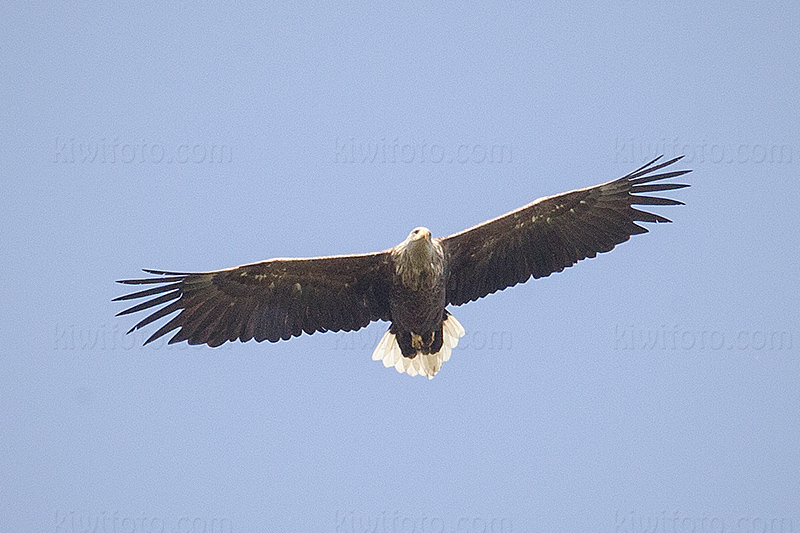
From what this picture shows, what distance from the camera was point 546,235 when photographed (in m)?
9.60

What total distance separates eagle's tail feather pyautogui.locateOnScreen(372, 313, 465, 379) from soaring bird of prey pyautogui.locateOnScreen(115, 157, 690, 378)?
0.53m

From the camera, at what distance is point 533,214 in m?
9.48

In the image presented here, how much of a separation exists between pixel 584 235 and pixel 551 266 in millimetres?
380

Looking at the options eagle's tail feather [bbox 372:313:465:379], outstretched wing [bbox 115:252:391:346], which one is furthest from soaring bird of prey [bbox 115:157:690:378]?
eagle's tail feather [bbox 372:313:465:379]

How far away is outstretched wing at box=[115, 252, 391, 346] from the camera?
9391mm

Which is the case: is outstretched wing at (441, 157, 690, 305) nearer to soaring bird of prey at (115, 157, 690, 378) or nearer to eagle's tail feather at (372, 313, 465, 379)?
soaring bird of prey at (115, 157, 690, 378)

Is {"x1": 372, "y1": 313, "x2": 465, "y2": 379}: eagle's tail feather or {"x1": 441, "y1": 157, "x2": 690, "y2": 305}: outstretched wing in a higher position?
{"x1": 441, "y1": 157, "x2": 690, "y2": 305}: outstretched wing

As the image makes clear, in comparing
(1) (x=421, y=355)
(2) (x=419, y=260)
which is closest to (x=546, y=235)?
(2) (x=419, y=260)

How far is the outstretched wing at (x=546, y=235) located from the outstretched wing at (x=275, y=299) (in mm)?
710

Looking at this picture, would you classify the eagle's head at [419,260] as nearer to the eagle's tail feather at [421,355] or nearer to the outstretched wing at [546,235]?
the outstretched wing at [546,235]

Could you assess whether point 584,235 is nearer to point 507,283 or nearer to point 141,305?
point 507,283

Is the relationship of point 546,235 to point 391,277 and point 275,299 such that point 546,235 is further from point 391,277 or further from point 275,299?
point 275,299

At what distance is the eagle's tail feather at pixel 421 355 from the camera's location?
10.2m

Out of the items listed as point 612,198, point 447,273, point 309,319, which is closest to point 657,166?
point 612,198
